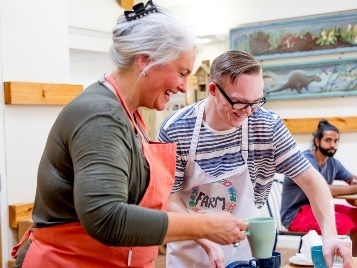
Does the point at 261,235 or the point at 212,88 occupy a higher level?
the point at 212,88

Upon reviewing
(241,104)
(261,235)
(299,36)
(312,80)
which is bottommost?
(261,235)

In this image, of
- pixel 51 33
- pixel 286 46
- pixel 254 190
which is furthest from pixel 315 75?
pixel 254 190

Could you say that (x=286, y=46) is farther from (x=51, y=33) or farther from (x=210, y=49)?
(x=51, y=33)

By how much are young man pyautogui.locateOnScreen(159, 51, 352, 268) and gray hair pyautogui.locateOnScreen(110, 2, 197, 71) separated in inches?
22.2

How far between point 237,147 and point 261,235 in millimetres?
520

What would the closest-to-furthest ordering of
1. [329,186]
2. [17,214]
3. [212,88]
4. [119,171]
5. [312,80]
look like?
[119,171] → [212,88] → [17,214] → [329,186] → [312,80]

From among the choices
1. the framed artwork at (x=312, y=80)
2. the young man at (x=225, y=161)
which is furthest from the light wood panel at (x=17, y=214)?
the framed artwork at (x=312, y=80)

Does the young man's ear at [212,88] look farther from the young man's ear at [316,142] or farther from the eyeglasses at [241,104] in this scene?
the young man's ear at [316,142]

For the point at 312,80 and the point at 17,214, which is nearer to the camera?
the point at 17,214

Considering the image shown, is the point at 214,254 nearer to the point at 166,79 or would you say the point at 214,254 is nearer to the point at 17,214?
the point at 166,79

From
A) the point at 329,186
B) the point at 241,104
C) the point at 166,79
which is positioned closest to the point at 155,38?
the point at 166,79

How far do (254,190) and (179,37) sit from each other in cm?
92

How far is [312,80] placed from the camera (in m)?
5.03

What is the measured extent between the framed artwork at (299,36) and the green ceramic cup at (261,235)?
12.5 feet
